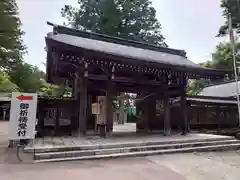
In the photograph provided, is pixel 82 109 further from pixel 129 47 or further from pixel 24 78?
pixel 24 78

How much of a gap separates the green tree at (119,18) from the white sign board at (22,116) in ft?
65.6

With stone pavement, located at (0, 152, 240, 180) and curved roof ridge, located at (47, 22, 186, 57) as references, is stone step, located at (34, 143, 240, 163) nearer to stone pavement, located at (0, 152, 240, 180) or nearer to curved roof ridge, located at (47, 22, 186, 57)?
stone pavement, located at (0, 152, 240, 180)

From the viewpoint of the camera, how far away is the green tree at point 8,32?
Answer: 20109 millimetres

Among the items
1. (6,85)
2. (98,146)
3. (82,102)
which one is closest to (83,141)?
(98,146)

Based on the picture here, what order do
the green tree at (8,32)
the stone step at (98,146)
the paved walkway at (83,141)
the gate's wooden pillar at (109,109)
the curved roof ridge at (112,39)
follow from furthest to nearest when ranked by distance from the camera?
the green tree at (8,32), the curved roof ridge at (112,39), the gate's wooden pillar at (109,109), the paved walkway at (83,141), the stone step at (98,146)

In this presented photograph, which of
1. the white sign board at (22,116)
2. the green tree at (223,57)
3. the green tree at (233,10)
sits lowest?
the white sign board at (22,116)

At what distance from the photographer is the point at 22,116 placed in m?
6.79

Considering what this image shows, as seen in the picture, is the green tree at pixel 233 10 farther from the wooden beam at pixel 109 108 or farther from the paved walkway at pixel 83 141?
the wooden beam at pixel 109 108

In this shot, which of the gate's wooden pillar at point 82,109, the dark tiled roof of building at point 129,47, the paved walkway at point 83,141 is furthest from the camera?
the dark tiled roof of building at point 129,47

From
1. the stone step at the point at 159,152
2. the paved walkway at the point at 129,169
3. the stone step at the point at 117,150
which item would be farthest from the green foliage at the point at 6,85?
the stone step at the point at 159,152

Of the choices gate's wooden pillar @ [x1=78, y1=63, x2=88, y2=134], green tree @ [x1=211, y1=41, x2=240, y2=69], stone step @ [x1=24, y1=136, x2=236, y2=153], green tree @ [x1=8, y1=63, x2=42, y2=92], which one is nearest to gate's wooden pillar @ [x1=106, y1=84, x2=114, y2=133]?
gate's wooden pillar @ [x1=78, y1=63, x2=88, y2=134]

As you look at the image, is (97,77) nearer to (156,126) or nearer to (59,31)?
(59,31)

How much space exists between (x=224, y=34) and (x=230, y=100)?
10.1 m

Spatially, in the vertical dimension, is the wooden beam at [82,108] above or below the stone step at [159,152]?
above
